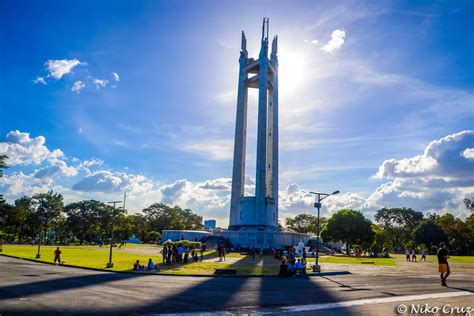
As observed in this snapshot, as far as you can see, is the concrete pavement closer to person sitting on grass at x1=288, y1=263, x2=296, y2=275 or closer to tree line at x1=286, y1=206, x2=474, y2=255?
person sitting on grass at x1=288, y1=263, x2=296, y2=275

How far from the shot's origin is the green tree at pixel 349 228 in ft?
268

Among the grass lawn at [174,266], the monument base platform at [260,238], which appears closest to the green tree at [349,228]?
the monument base platform at [260,238]

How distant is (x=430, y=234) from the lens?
299 feet

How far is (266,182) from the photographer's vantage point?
8688 cm

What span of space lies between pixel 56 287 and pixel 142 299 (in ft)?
18.0

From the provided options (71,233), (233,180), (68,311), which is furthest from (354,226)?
(71,233)

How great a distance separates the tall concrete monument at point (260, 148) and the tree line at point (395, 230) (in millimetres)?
14622

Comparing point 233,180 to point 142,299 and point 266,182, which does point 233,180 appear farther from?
point 142,299

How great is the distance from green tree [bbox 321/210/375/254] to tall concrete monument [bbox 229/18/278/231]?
1250cm

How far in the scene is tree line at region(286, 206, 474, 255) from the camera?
3250 inches

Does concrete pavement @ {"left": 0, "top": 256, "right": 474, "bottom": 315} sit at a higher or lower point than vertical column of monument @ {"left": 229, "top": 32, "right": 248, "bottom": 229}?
lower

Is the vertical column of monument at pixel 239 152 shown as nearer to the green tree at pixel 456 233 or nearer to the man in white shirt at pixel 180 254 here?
the man in white shirt at pixel 180 254

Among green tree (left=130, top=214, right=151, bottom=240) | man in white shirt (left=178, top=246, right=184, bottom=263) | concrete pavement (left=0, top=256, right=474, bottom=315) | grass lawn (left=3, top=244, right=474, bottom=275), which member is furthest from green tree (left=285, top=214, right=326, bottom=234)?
concrete pavement (left=0, top=256, right=474, bottom=315)

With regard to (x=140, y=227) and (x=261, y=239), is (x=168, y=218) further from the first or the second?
(x=261, y=239)
